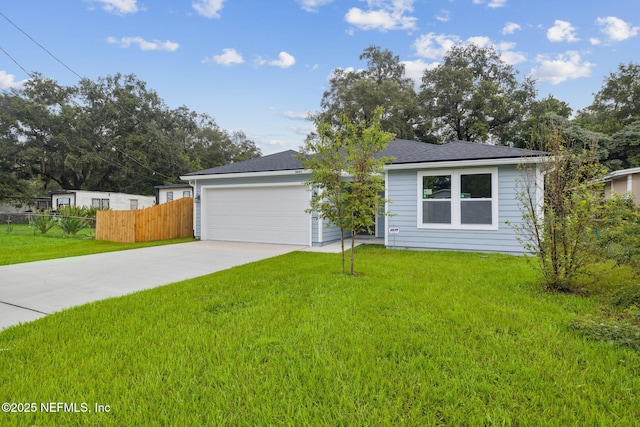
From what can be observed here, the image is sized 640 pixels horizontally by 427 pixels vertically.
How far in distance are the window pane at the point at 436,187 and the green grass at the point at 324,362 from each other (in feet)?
15.0

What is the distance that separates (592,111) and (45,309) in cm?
3476

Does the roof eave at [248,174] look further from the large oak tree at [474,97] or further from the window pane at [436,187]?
the large oak tree at [474,97]

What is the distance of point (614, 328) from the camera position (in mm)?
3014

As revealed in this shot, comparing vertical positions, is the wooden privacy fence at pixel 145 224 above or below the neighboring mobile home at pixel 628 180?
below

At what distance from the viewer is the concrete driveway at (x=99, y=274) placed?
4.34 m

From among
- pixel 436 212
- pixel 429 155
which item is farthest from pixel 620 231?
pixel 429 155

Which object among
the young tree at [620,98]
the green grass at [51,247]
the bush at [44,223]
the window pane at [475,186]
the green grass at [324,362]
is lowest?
the green grass at [324,362]

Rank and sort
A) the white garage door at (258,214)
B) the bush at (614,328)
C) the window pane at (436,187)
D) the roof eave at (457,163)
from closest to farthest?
the bush at (614,328)
the roof eave at (457,163)
the window pane at (436,187)
the white garage door at (258,214)

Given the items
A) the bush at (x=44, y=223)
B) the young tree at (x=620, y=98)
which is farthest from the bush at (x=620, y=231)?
the young tree at (x=620, y=98)

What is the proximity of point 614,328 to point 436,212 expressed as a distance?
19.3ft

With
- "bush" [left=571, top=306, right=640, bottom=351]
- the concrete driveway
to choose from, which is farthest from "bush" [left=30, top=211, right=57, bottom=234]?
"bush" [left=571, top=306, right=640, bottom=351]

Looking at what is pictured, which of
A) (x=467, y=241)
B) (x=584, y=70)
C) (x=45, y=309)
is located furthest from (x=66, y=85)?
(x=584, y=70)

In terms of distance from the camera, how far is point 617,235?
4012 mm

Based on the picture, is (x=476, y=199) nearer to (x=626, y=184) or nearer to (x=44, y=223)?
(x=626, y=184)
